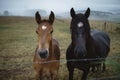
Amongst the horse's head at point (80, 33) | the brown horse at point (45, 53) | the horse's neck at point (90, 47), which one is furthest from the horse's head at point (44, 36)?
the horse's neck at point (90, 47)

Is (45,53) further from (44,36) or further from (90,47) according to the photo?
(90,47)

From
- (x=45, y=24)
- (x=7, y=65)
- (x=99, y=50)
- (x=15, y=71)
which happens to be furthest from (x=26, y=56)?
(x=45, y=24)

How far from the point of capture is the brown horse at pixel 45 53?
4.34 m

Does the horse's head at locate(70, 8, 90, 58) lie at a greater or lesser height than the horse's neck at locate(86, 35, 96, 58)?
greater

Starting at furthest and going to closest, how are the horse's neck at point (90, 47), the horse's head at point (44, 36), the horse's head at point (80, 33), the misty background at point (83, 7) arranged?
1. the misty background at point (83, 7)
2. the horse's neck at point (90, 47)
3. the horse's head at point (80, 33)
4. the horse's head at point (44, 36)

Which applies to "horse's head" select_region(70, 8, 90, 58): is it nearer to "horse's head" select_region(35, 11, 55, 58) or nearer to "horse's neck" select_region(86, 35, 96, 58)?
"horse's neck" select_region(86, 35, 96, 58)

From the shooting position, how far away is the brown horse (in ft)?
14.2

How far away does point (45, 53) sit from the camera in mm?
4258

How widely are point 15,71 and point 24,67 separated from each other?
1.90ft

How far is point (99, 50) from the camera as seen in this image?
6.20 metres

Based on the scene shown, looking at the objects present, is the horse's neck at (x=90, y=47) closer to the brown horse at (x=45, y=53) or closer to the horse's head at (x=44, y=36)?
the brown horse at (x=45, y=53)

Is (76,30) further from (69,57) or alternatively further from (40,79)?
(40,79)

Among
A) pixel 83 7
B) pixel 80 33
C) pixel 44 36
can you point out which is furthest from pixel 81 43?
pixel 83 7

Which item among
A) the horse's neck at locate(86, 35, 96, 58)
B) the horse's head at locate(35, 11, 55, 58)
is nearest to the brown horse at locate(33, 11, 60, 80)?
the horse's head at locate(35, 11, 55, 58)
